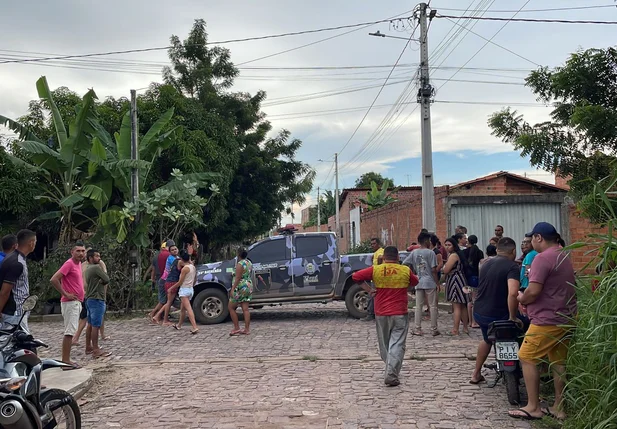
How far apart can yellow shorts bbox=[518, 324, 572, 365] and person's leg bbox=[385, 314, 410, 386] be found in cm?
180

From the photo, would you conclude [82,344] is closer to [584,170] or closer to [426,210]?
[426,210]

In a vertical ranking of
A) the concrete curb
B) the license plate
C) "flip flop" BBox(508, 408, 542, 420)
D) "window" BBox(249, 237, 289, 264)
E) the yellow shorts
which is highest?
"window" BBox(249, 237, 289, 264)

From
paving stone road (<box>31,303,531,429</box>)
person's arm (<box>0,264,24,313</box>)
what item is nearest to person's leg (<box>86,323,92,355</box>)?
paving stone road (<box>31,303,531,429</box>)

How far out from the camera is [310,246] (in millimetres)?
12797

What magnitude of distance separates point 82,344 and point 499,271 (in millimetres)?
7552

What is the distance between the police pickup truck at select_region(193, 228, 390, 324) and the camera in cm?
1250

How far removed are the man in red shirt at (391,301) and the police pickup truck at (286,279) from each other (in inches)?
205

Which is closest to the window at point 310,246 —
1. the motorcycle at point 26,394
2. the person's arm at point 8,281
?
the person's arm at point 8,281

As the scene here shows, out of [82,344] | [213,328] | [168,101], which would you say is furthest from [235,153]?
[82,344]

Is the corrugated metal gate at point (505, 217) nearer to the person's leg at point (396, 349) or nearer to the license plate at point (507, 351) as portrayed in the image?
the person's leg at point (396, 349)

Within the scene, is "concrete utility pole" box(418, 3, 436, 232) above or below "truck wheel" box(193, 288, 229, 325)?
above

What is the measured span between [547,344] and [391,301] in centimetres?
217

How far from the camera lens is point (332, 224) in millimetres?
51688

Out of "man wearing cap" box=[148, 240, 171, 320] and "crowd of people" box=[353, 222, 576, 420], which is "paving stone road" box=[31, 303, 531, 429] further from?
"man wearing cap" box=[148, 240, 171, 320]
